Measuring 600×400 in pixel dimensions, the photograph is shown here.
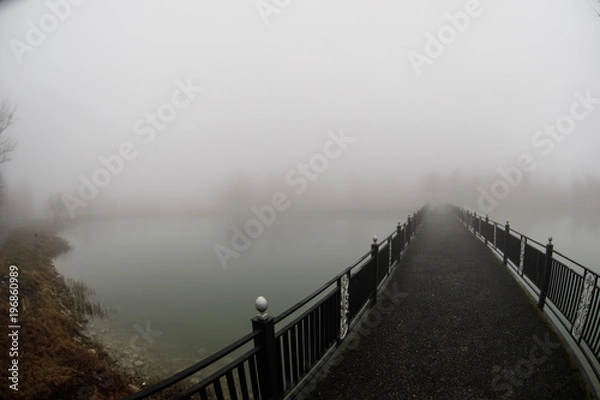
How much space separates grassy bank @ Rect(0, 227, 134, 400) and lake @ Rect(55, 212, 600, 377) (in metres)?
0.92

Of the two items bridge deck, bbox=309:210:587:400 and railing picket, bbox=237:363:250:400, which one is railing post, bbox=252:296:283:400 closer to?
railing picket, bbox=237:363:250:400

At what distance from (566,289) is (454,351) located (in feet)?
8.80

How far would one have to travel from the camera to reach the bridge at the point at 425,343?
3.08 meters

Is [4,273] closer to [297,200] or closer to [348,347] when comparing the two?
[348,347]

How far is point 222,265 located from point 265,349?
1851 centimetres

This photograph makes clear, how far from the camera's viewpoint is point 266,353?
2879 mm

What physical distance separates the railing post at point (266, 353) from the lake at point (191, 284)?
755 cm

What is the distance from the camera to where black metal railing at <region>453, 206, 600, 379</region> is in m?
4.05

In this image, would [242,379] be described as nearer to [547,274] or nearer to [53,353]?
[547,274]

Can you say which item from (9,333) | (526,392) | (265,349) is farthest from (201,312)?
(526,392)

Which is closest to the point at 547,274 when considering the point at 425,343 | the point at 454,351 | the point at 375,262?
the point at 454,351

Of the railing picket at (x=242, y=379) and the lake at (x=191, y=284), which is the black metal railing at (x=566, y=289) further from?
the lake at (x=191, y=284)

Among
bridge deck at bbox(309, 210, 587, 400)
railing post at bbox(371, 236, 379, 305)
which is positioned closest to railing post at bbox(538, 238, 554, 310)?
bridge deck at bbox(309, 210, 587, 400)

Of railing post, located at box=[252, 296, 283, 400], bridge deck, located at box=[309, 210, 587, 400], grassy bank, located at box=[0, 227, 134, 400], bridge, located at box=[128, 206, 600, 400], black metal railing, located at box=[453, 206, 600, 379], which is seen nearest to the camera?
railing post, located at box=[252, 296, 283, 400]
